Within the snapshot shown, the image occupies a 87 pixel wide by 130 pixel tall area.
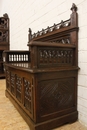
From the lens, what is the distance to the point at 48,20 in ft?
7.37

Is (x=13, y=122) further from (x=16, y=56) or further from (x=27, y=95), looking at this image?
(x=16, y=56)

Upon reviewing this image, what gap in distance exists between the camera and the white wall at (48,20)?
1494 mm

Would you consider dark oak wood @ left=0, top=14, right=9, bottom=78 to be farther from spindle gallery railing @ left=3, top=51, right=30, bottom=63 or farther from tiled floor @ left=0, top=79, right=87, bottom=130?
tiled floor @ left=0, top=79, right=87, bottom=130

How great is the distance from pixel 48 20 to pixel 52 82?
1.28 m

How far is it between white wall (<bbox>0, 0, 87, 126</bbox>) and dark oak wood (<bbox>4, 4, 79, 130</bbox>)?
0.07 metres

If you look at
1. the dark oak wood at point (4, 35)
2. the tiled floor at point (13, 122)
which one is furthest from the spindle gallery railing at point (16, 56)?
the dark oak wood at point (4, 35)

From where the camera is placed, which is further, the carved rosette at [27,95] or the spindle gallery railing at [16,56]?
the spindle gallery railing at [16,56]

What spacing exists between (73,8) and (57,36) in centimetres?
42

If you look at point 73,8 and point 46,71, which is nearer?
point 46,71

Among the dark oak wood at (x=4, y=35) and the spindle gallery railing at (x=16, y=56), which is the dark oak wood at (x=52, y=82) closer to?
the spindle gallery railing at (x=16, y=56)

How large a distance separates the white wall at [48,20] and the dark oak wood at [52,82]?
0.22 ft

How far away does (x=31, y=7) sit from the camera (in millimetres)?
2867

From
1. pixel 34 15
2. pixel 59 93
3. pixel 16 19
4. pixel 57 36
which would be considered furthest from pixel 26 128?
pixel 16 19

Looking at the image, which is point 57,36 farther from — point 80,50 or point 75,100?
point 75,100
